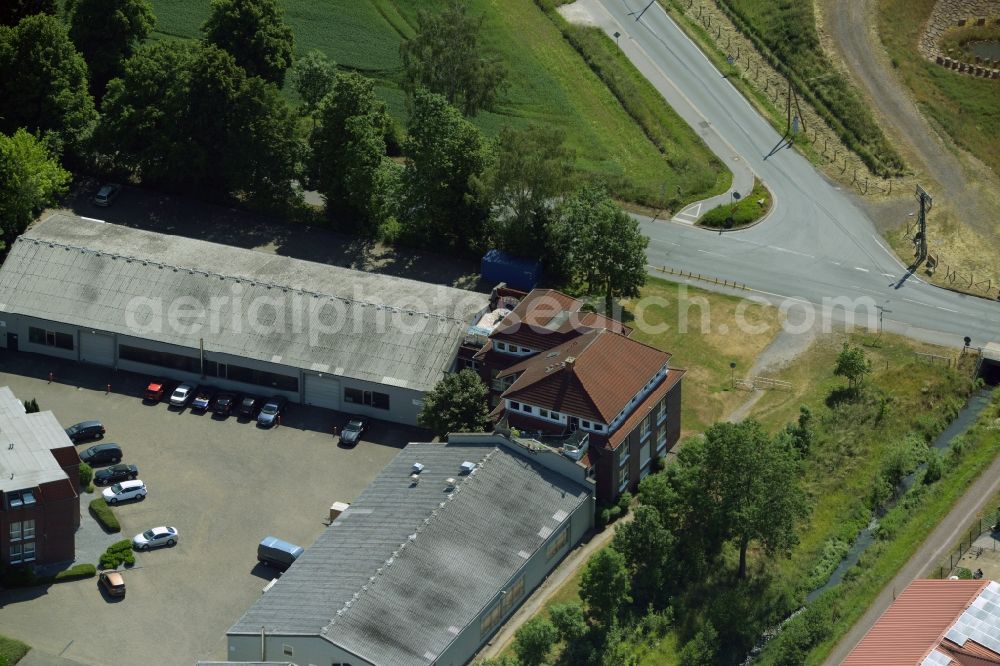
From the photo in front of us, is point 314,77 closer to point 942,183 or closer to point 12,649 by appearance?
point 942,183

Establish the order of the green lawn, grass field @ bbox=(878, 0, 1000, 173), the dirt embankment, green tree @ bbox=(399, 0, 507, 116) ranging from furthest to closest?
grass field @ bbox=(878, 0, 1000, 173) → green tree @ bbox=(399, 0, 507, 116) → the dirt embankment → the green lawn

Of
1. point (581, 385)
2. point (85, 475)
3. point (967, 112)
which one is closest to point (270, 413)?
point (85, 475)

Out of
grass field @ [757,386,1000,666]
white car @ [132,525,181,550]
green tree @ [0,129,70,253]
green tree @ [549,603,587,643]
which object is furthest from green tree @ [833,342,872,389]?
green tree @ [0,129,70,253]

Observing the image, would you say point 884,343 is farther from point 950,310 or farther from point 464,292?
point 464,292

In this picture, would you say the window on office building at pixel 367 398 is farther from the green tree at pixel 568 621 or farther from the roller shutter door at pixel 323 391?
the green tree at pixel 568 621

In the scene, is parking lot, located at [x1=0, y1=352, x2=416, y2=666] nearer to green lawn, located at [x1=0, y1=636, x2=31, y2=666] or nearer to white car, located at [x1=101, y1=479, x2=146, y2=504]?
white car, located at [x1=101, y1=479, x2=146, y2=504]

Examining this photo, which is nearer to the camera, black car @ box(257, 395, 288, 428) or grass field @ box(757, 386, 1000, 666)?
grass field @ box(757, 386, 1000, 666)
